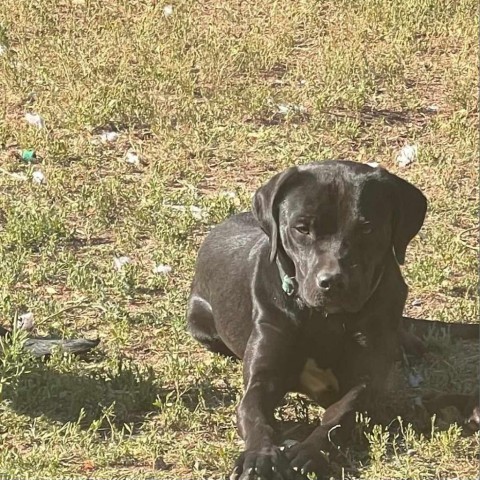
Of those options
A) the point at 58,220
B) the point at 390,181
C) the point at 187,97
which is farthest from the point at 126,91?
the point at 390,181

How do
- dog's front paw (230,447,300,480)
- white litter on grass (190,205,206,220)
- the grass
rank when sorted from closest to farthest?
dog's front paw (230,447,300,480)
the grass
white litter on grass (190,205,206,220)

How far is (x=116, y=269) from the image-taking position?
302 inches

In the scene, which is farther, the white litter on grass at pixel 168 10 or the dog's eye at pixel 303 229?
the white litter on grass at pixel 168 10

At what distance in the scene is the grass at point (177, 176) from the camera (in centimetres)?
574

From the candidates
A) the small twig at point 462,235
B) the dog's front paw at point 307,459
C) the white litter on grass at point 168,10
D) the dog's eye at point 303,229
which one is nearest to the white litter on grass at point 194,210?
the small twig at point 462,235

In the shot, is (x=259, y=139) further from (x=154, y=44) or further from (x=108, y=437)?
(x=108, y=437)

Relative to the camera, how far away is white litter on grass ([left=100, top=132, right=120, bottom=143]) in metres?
9.50

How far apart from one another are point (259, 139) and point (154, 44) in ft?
6.08

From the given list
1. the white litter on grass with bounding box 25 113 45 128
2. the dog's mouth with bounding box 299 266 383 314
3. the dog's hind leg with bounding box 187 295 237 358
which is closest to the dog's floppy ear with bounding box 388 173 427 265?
the dog's mouth with bounding box 299 266 383 314

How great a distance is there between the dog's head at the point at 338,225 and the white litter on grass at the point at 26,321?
1.67 metres

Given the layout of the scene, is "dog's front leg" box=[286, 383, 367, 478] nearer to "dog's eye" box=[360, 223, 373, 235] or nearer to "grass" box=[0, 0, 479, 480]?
"grass" box=[0, 0, 479, 480]

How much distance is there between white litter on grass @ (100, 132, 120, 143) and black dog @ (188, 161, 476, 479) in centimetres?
349

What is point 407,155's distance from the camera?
941cm

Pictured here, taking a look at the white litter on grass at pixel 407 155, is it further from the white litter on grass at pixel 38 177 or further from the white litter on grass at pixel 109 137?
the white litter on grass at pixel 38 177
